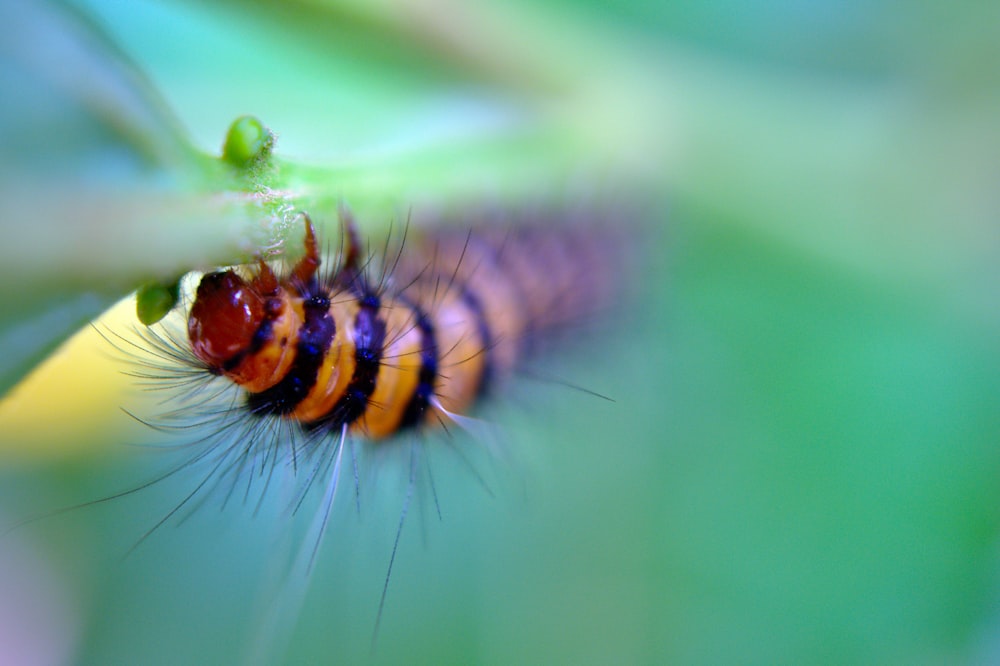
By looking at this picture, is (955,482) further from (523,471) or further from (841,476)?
(523,471)

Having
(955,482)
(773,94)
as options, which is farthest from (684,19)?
(955,482)

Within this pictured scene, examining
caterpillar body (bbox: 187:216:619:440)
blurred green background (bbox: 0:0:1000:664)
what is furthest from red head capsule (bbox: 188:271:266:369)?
blurred green background (bbox: 0:0:1000:664)

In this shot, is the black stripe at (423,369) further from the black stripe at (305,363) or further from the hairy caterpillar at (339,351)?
the black stripe at (305,363)

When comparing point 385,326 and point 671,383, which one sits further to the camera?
point 671,383

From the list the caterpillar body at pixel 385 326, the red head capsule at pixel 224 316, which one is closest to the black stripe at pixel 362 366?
the caterpillar body at pixel 385 326

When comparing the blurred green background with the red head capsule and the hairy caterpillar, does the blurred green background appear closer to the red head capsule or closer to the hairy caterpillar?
the hairy caterpillar

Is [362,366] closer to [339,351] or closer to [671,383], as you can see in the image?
[339,351]

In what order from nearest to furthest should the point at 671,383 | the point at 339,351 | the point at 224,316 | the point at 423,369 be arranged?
the point at 224,316, the point at 339,351, the point at 423,369, the point at 671,383

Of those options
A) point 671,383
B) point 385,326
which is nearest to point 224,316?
point 385,326
